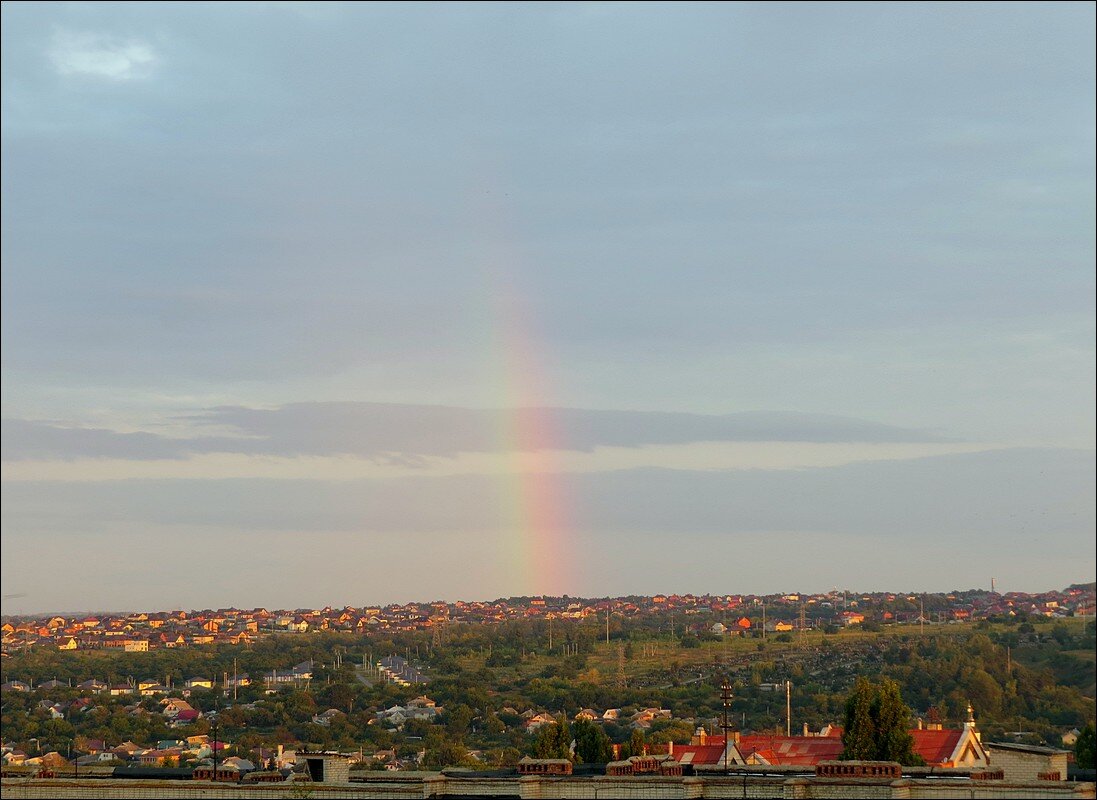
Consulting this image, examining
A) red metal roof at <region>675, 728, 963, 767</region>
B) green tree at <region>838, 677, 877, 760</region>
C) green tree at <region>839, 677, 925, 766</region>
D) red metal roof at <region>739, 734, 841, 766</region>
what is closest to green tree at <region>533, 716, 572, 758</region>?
red metal roof at <region>675, 728, 963, 767</region>

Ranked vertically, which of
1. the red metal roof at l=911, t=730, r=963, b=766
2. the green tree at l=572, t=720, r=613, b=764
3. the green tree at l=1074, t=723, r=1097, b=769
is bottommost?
the green tree at l=572, t=720, r=613, b=764

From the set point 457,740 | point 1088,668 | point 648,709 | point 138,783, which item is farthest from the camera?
point 648,709

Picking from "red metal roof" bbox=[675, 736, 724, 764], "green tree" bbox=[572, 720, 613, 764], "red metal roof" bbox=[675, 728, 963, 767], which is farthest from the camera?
"green tree" bbox=[572, 720, 613, 764]

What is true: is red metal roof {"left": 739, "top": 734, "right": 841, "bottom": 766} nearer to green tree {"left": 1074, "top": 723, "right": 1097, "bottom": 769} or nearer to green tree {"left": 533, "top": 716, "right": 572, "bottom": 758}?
green tree {"left": 533, "top": 716, "right": 572, "bottom": 758}

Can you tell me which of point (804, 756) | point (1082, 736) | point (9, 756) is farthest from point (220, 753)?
point (1082, 736)

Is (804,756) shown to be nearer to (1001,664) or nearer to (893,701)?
(893,701)

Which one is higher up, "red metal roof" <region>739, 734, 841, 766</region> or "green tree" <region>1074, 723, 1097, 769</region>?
"green tree" <region>1074, 723, 1097, 769</region>

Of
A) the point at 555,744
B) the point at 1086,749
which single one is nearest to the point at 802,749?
the point at 555,744
